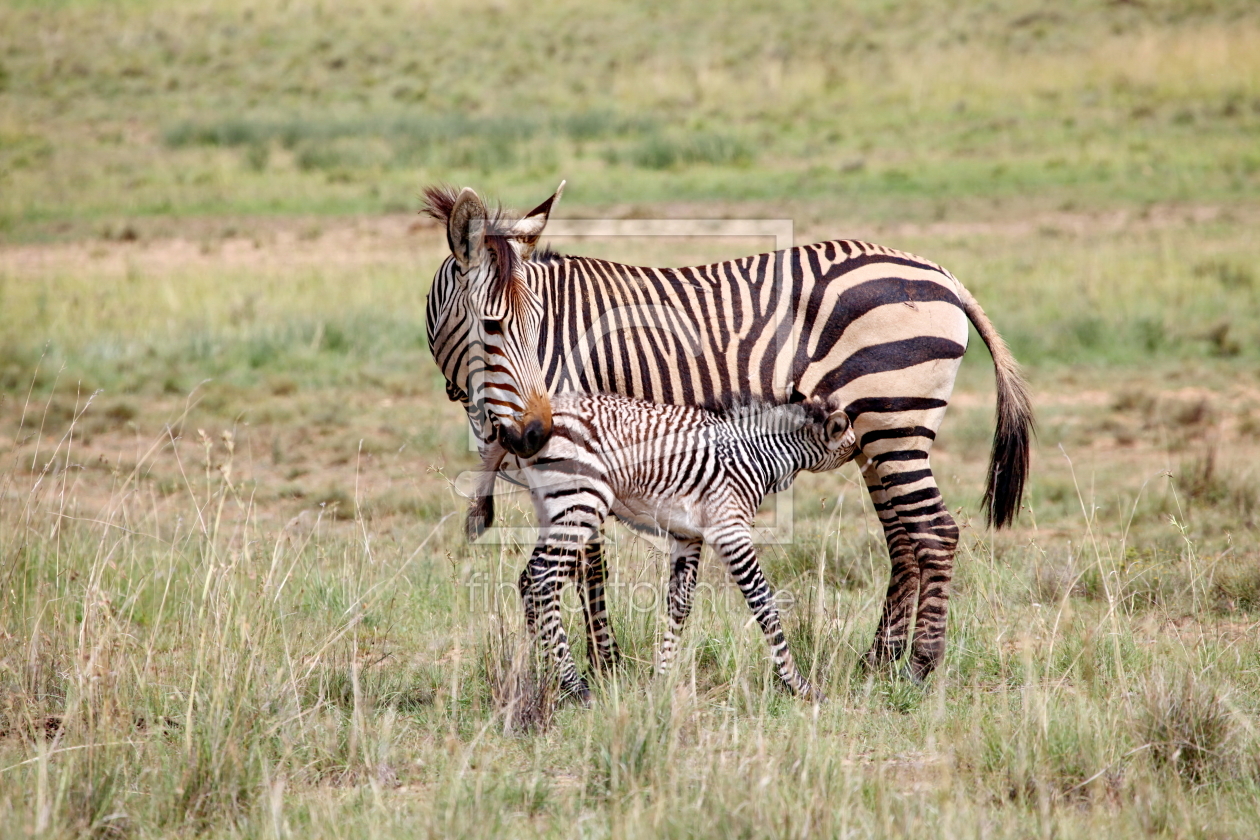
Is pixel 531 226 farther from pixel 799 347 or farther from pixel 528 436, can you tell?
pixel 799 347

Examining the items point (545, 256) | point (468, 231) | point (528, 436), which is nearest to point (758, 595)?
point (528, 436)

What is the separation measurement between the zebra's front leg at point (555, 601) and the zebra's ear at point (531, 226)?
4.29ft

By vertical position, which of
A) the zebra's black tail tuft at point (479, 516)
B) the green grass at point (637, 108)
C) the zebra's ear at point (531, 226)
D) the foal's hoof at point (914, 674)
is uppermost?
the green grass at point (637, 108)

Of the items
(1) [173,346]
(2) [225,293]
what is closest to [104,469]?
(1) [173,346]

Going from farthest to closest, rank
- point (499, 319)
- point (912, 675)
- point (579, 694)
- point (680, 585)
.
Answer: point (680, 585)
point (912, 675)
point (579, 694)
point (499, 319)

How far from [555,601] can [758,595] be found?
85cm

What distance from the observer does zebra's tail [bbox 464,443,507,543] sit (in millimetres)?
5395

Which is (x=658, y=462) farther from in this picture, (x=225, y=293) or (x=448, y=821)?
(x=225, y=293)

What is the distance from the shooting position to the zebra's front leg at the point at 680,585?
16.9ft

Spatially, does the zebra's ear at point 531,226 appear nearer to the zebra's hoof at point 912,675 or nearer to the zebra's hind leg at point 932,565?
the zebra's hind leg at point 932,565

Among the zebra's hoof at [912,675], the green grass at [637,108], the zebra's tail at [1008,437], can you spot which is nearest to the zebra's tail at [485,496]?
the zebra's hoof at [912,675]

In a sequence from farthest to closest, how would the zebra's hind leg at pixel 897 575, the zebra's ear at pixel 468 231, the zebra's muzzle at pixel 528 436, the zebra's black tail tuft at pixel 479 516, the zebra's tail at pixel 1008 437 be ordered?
1. the zebra's tail at pixel 1008 437
2. the zebra's black tail tuft at pixel 479 516
3. the zebra's hind leg at pixel 897 575
4. the zebra's ear at pixel 468 231
5. the zebra's muzzle at pixel 528 436

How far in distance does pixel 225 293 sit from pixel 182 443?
4.67 metres

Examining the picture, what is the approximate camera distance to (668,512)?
17.3 ft
